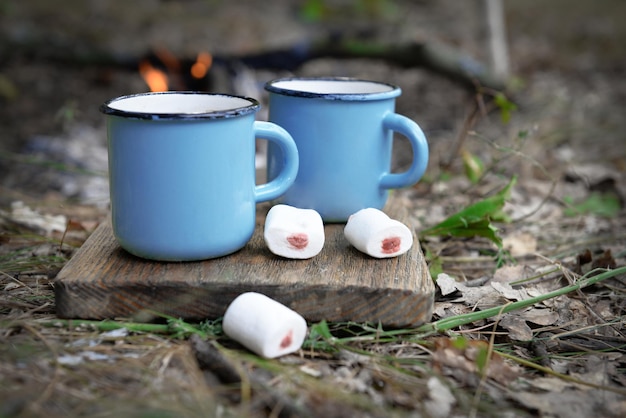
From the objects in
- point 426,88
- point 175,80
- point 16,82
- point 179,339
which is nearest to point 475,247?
point 179,339

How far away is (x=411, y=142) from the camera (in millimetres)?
1494

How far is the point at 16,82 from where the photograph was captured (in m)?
4.04

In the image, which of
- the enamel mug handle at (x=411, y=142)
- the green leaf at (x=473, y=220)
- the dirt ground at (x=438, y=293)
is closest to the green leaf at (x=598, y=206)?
the dirt ground at (x=438, y=293)

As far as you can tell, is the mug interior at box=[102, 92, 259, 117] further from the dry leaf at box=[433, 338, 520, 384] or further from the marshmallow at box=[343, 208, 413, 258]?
the dry leaf at box=[433, 338, 520, 384]

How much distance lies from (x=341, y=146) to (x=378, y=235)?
10.1 inches

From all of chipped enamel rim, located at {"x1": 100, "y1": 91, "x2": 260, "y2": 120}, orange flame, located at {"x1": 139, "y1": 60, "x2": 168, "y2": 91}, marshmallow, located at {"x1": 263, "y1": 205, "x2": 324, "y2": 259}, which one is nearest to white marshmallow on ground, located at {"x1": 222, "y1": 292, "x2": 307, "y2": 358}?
marshmallow, located at {"x1": 263, "y1": 205, "x2": 324, "y2": 259}

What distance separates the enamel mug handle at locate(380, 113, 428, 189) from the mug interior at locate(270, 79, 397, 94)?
0.48 ft

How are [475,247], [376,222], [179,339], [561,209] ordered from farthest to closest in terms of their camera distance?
[561,209] < [475,247] < [376,222] < [179,339]

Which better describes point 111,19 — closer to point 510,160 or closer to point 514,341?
point 510,160

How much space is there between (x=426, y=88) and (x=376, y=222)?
311 centimetres

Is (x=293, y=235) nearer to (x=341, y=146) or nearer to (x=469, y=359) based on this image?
(x=341, y=146)

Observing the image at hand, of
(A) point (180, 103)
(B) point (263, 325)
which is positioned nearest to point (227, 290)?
(B) point (263, 325)

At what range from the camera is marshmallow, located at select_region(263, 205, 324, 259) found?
4.41ft

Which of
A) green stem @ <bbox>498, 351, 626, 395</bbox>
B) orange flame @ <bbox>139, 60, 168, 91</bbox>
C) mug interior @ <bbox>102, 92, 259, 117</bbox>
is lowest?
green stem @ <bbox>498, 351, 626, 395</bbox>
